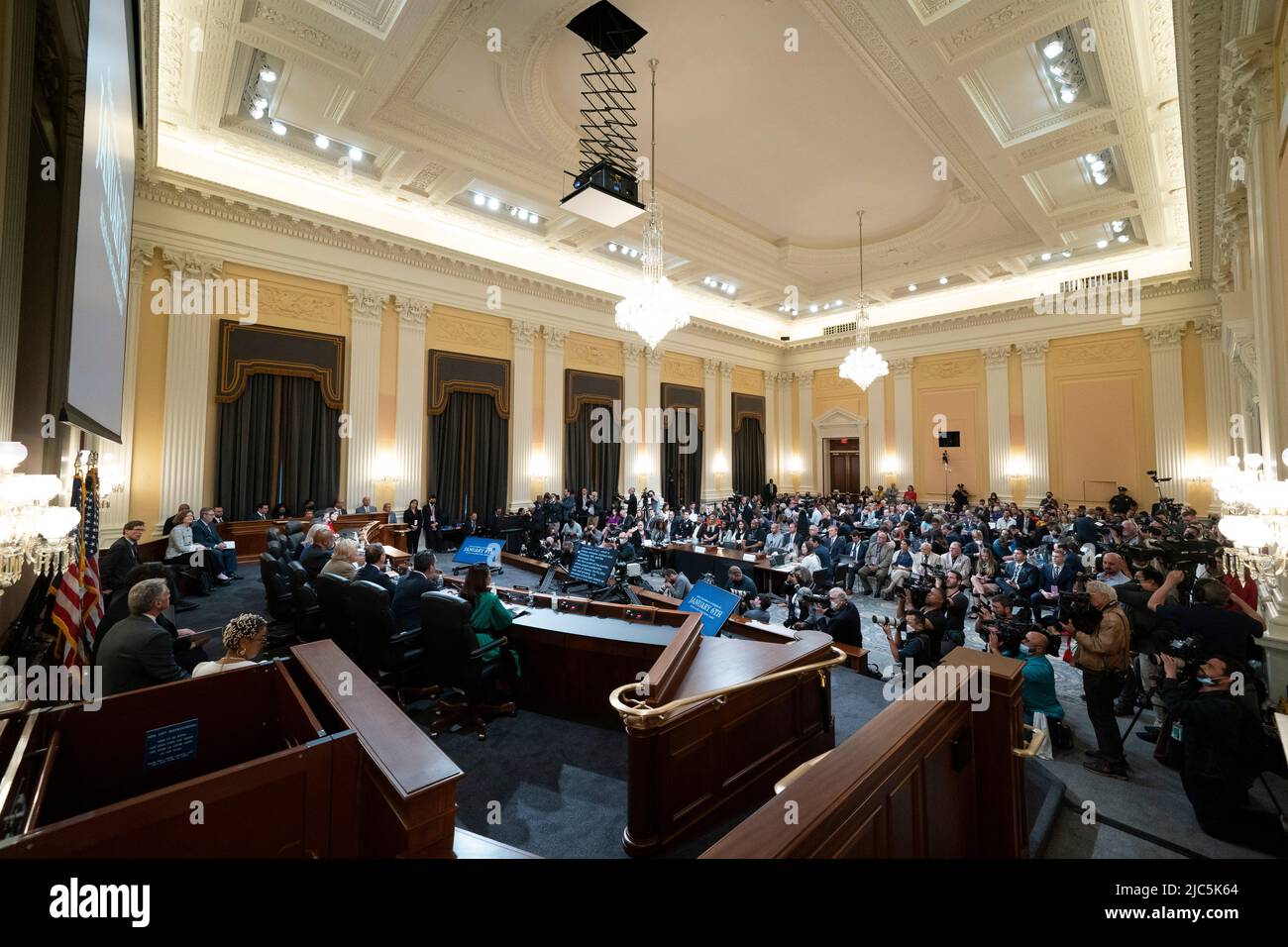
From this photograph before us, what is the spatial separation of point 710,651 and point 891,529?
697 cm

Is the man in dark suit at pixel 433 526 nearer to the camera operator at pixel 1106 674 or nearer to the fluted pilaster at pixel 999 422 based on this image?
the camera operator at pixel 1106 674

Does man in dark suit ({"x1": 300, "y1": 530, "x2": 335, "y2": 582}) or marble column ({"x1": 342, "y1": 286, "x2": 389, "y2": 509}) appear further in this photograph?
marble column ({"x1": 342, "y1": 286, "x2": 389, "y2": 509})

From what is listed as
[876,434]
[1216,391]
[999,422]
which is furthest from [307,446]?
[1216,391]

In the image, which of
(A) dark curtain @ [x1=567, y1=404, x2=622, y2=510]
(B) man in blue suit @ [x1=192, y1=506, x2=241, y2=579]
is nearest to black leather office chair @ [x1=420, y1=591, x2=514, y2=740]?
(B) man in blue suit @ [x1=192, y1=506, x2=241, y2=579]

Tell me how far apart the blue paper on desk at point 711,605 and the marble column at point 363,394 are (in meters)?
7.89

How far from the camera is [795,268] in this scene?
13.4 metres

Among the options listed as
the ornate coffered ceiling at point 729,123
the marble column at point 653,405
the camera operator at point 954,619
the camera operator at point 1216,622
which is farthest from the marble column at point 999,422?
the camera operator at point 1216,622

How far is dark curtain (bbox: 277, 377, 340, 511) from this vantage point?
30.5 ft

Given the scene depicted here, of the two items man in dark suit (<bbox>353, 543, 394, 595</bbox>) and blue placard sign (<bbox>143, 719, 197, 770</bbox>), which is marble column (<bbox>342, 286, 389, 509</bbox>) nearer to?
man in dark suit (<bbox>353, 543, 394, 595</bbox>)

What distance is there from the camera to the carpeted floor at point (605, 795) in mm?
2656

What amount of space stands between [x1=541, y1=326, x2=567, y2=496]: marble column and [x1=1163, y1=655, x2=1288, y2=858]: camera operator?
1097 centimetres

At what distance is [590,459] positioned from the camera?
13477mm
